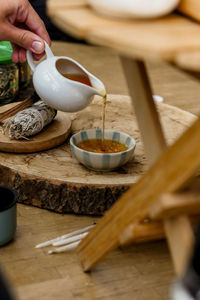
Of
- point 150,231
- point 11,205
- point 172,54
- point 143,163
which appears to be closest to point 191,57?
point 172,54

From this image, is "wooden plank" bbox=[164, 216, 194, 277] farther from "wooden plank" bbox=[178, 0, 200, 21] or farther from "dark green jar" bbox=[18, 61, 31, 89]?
"dark green jar" bbox=[18, 61, 31, 89]

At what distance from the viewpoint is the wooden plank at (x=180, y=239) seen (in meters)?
1.03

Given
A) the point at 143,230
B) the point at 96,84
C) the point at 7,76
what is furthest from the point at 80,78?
the point at 143,230

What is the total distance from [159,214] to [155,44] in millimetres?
357

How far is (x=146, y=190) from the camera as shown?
1133 millimetres

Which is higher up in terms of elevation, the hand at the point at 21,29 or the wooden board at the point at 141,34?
the wooden board at the point at 141,34

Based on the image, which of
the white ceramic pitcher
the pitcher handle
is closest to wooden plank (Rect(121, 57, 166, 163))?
the white ceramic pitcher

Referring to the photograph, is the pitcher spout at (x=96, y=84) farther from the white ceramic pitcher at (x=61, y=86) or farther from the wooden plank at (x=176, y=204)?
the wooden plank at (x=176, y=204)

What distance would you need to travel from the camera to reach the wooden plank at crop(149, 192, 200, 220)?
3.41ft

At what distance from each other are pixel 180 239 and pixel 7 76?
139 cm

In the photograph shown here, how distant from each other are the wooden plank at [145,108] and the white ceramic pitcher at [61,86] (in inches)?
13.5

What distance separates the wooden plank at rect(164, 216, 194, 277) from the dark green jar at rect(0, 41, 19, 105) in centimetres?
132

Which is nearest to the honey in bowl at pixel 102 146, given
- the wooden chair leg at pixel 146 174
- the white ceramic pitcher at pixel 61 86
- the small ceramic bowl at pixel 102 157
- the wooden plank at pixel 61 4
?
the small ceramic bowl at pixel 102 157

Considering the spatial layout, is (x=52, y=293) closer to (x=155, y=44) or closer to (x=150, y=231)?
(x=150, y=231)
